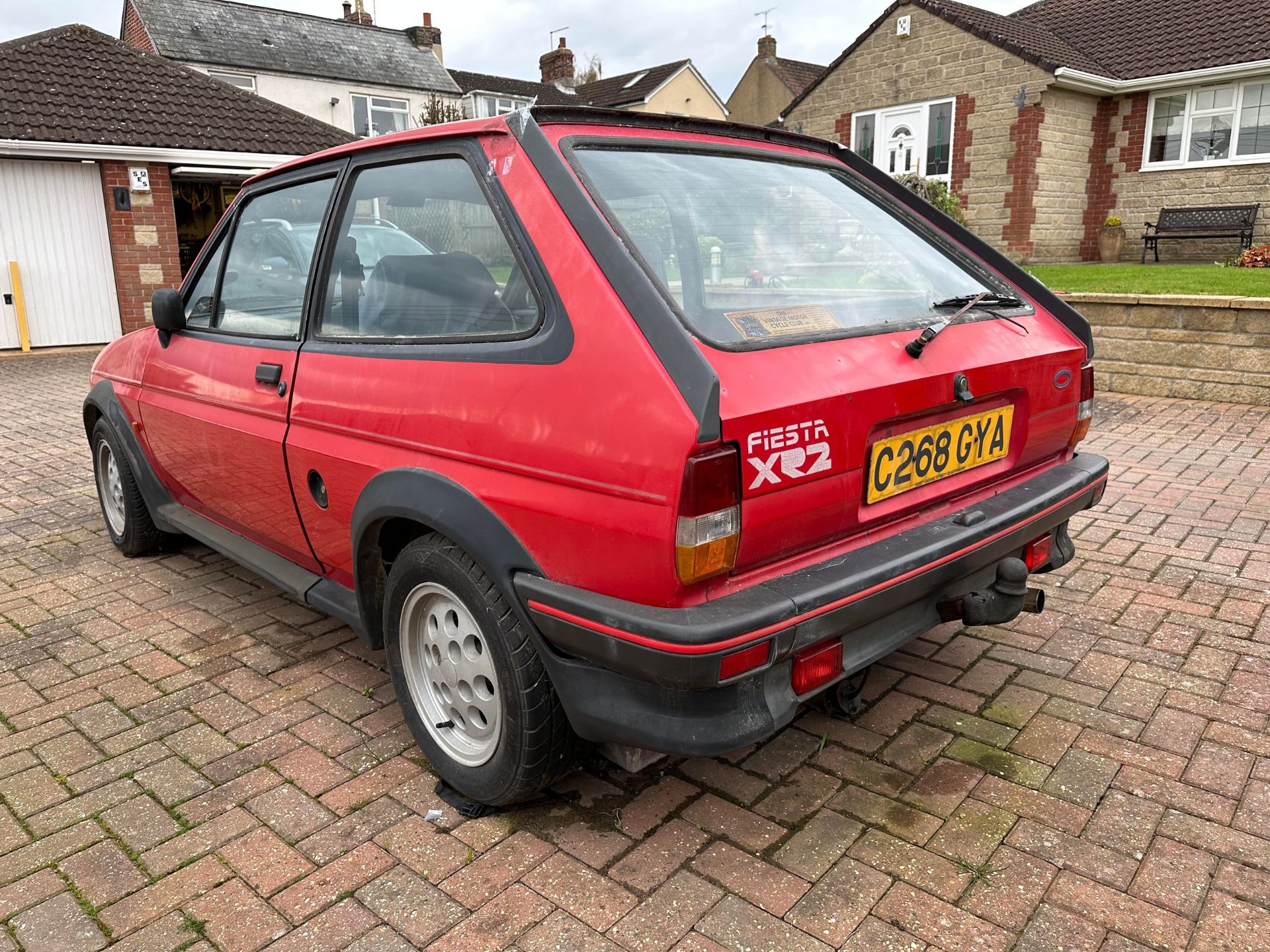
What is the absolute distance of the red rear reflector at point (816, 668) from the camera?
7.14 ft

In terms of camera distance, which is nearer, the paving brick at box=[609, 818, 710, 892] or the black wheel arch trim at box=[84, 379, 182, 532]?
the paving brick at box=[609, 818, 710, 892]

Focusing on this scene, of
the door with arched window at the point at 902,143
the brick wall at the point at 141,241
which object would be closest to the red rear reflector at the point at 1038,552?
the brick wall at the point at 141,241

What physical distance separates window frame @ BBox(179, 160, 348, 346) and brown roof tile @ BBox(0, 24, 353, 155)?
1179 centimetres

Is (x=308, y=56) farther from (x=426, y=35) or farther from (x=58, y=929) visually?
(x=58, y=929)

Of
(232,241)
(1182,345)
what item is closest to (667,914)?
(232,241)

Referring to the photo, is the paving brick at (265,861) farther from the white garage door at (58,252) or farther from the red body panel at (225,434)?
the white garage door at (58,252)

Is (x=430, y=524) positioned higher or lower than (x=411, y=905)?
higher

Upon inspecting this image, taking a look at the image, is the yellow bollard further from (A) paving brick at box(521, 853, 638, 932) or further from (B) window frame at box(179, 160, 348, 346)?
(A) paving brick at box(521, 853, 638, 932)

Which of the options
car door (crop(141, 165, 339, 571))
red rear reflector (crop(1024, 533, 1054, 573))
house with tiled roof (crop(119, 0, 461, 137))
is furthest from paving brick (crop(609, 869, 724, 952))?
house with tiled roof (crop(119, 0, 461, 137))

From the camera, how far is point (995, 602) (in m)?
2.57

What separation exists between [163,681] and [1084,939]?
3.11 metres

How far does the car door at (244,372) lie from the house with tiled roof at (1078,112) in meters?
17.3

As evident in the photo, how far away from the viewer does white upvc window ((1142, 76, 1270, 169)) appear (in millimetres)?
17031

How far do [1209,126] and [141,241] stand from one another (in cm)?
1921
